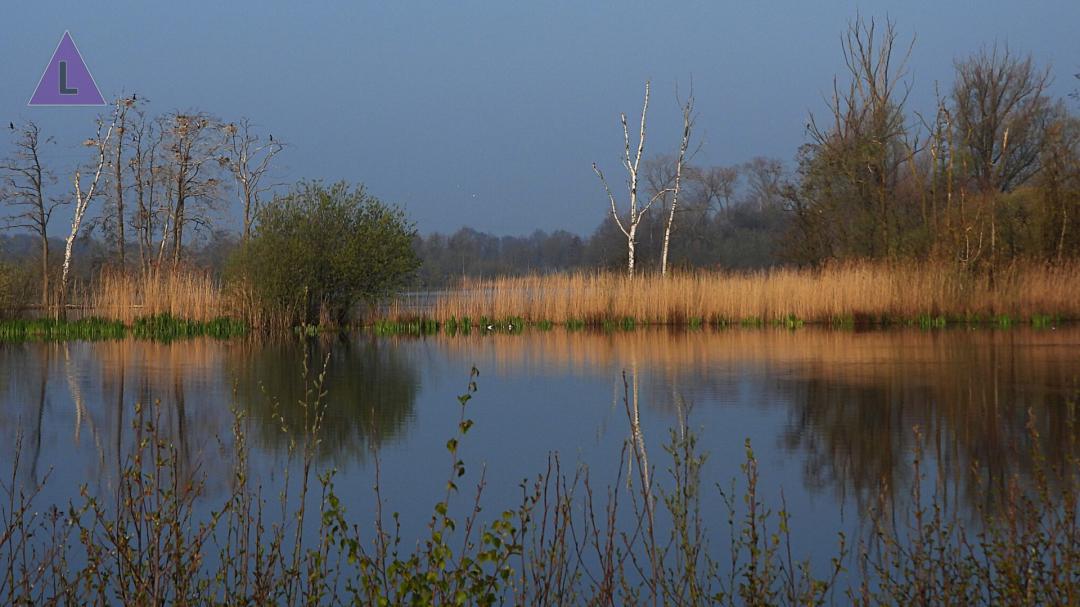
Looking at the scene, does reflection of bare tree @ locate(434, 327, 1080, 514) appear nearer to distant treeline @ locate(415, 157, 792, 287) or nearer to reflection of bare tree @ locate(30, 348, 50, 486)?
reflection of bare tree @ locate(30, 348, 50, 486)

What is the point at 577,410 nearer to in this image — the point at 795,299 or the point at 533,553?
the point at 533,553

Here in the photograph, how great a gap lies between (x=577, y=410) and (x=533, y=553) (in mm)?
5156

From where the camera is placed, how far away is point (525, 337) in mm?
18219

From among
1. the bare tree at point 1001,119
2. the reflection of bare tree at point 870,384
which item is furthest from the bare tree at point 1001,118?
the reflection of bare tree at point 870,384

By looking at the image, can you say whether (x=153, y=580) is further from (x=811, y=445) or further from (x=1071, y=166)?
(x=1071, y=166)

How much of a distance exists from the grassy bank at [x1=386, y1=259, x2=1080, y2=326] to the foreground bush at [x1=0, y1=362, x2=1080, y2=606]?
13.9m

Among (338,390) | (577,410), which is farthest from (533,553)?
(338,390)

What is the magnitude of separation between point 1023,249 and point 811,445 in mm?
17137

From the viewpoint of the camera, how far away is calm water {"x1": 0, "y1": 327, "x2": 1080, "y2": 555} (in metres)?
6.31

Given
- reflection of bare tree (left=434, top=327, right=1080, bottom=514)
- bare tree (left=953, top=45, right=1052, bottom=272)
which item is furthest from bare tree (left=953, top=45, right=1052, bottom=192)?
reflection of bare tree (left=434, top=327, right=1080, bottom=514)

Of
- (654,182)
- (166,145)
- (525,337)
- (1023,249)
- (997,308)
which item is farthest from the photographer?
(654,182)

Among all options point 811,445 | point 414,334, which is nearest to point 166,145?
point 414,334

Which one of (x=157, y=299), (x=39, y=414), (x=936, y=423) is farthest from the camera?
(x=157, y=299)

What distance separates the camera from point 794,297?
20.5 m
